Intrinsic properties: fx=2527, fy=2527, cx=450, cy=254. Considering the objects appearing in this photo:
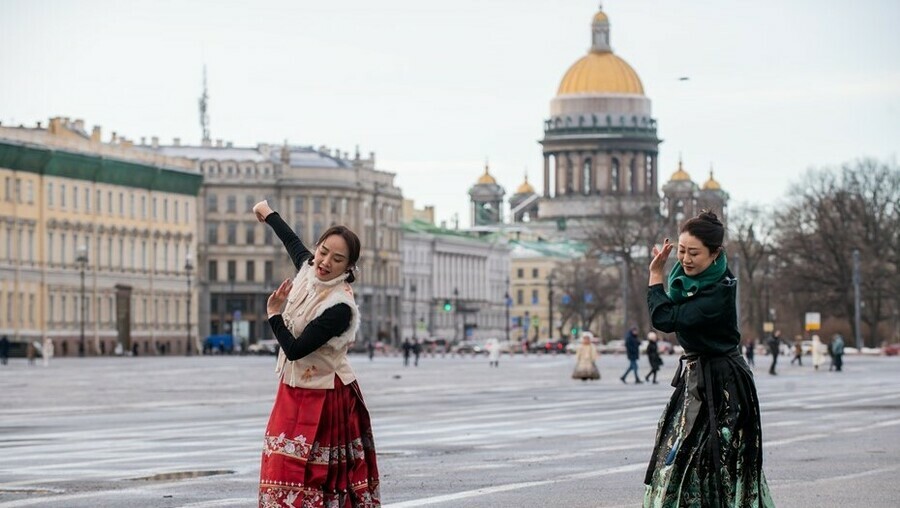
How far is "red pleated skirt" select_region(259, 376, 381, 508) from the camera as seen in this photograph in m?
11.3

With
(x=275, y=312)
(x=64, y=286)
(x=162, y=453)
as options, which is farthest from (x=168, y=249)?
(x=275, y=312)

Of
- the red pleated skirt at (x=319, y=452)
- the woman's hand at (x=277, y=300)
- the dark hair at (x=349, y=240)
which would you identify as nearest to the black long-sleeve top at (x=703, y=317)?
the dark hair at (x=349, y=240)

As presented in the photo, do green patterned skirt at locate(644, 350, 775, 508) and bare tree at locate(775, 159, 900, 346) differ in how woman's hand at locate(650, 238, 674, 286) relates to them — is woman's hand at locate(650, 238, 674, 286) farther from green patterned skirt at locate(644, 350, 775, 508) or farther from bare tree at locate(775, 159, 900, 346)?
bare tree at locate(775, 159, 900, 346)

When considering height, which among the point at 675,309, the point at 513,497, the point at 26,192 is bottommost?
the point at 513,497

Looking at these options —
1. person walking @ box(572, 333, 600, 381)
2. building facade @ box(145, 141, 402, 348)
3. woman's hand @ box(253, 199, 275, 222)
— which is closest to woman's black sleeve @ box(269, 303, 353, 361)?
woman's hand @ box(253, 199, 275, 222)

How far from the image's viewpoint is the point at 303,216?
577ft

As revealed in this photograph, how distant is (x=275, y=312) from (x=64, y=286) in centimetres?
11343

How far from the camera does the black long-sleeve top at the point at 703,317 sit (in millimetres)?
11250

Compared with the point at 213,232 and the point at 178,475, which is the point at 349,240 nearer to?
the point at 178,475

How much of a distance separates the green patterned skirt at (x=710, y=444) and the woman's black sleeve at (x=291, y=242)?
1.95 m

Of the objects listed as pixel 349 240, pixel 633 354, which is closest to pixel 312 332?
pixel 349 240

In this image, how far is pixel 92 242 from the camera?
425ft

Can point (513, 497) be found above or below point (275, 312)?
below

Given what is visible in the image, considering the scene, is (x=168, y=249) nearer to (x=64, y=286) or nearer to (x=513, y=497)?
(x=64, y=286)
